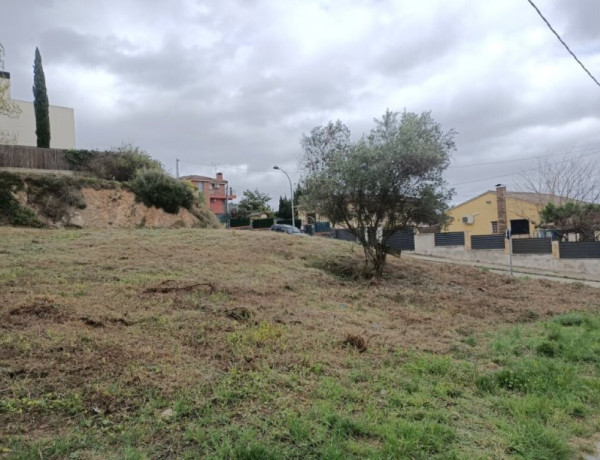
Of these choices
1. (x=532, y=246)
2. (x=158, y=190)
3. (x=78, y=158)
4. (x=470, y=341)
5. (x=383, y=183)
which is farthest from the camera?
(x=532, y=246)

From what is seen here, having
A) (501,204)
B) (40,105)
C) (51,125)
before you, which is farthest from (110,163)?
(501,204)

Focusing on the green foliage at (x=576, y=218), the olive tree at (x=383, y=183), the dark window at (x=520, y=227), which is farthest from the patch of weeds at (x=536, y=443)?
the dark window at (x=520, y=227)

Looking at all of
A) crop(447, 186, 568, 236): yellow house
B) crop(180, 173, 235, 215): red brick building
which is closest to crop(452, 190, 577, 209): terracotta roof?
crop(447, 186, 568, 236): yellow house

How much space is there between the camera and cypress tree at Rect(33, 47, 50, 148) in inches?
990

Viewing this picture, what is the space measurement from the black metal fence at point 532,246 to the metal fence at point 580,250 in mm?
609

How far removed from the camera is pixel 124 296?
621 centimetres

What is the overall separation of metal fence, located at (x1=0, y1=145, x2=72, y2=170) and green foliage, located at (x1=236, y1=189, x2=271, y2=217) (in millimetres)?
38116

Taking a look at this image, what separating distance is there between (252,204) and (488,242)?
137 feet

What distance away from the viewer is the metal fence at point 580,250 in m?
19.1

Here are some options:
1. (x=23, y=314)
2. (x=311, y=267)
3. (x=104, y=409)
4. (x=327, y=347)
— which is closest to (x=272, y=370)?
(x=327, y=347)

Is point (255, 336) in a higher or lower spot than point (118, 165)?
lower

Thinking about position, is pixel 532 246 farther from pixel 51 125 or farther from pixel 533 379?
pixel 51 125

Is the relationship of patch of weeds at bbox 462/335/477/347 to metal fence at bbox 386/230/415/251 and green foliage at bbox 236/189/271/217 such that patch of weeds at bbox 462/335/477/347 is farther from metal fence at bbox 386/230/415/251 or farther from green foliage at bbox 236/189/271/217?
green foliage at bbox 236/189/271/217

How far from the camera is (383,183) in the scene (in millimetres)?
→ 10938
